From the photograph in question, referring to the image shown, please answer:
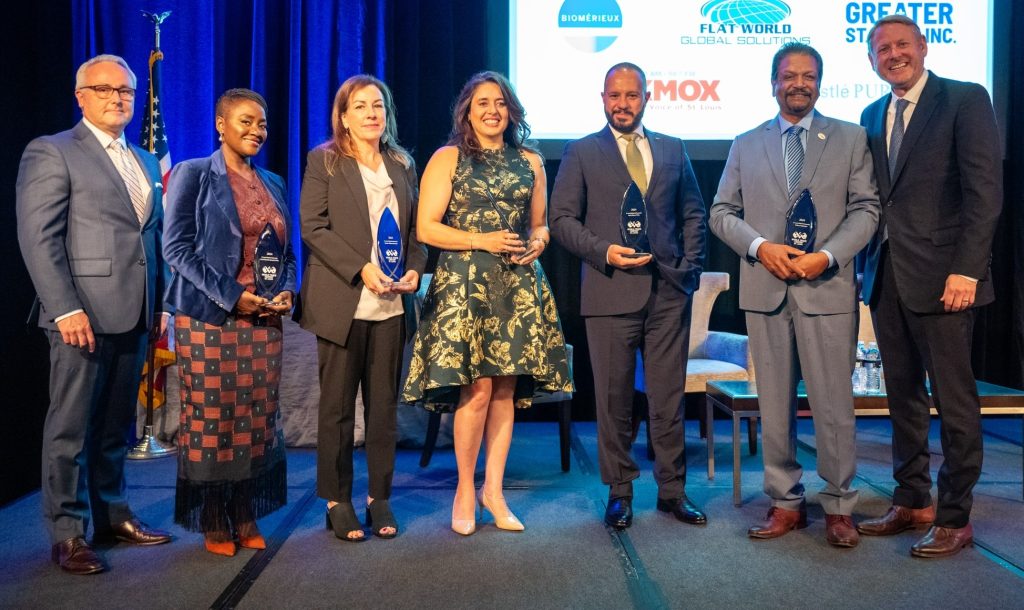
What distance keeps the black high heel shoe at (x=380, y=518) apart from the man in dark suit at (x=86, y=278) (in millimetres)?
706

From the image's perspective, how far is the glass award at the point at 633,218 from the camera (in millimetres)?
2814

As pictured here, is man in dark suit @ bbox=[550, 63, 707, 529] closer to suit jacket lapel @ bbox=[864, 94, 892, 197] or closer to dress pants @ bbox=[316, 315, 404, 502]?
suit jacket lapel @ bbox=[864, 94, 892, 197]

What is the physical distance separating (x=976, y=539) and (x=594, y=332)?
1.44 meters

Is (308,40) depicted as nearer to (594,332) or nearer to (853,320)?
(594,332)

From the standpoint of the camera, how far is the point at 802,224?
268 cm

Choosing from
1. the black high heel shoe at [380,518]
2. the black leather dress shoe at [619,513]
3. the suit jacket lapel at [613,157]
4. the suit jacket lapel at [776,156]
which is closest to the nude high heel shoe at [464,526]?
the black high heel shoe at [380,518]

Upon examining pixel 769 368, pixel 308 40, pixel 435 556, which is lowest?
pixel 435 556

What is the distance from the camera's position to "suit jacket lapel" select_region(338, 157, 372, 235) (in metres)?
2.74

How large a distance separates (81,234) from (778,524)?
95.8 inches

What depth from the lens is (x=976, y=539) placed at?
2773 mm

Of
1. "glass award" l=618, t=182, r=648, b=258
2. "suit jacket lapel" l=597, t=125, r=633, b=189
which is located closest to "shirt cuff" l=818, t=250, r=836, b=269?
"glass award" l=618, t=182, r=648, b=258

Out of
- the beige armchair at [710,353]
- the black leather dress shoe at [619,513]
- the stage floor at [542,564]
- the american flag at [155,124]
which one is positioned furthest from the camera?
the american flag at [155,124]

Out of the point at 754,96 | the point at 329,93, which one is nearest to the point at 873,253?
the point at 754,96

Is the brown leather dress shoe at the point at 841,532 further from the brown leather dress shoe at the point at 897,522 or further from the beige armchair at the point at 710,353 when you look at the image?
the beige armchair at the point at 710,353
